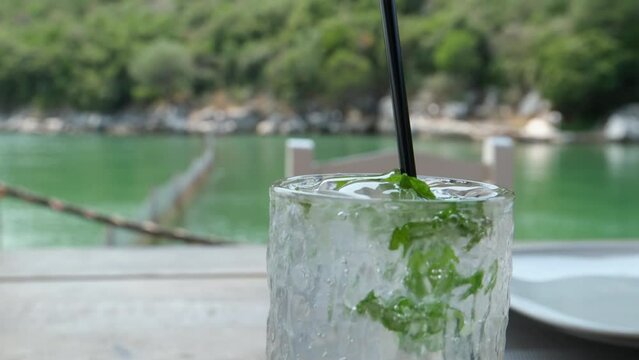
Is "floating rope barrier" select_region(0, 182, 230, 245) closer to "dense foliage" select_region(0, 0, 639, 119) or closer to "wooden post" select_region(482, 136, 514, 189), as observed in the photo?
"wooden post" select_region(482, 136, 514, 189)

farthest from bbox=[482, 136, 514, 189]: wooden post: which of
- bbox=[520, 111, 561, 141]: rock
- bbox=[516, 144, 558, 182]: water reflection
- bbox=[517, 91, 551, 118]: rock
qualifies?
bbox=[517, 91, 551, 118]: rock

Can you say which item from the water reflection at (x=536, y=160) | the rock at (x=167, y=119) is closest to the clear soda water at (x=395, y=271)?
the water reflection at (x=536, y=160)

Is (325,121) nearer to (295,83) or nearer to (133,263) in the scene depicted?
(295,83)

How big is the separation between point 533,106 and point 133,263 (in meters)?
11.8

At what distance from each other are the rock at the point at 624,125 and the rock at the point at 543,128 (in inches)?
25.7

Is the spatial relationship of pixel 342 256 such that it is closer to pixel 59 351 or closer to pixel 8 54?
pixel 59 351

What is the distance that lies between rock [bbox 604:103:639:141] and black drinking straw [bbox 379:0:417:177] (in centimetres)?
1109

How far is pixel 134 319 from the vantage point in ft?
0.82

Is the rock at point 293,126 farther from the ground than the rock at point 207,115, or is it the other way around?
the rock at point 207,115

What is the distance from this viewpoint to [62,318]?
250 millimetres

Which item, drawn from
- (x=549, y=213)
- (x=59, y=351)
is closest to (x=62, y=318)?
(x=59, y=351)

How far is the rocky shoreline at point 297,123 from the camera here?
1102 cm

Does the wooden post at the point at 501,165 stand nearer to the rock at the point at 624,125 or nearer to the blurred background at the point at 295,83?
the blurred background at the point at 295,83

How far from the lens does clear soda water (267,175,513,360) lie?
13 centimetres
